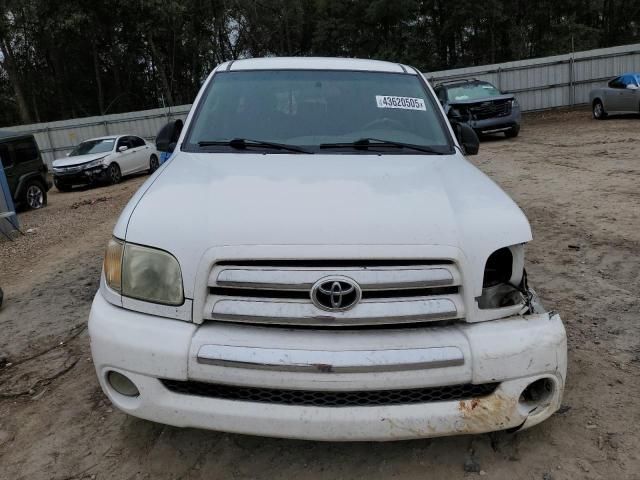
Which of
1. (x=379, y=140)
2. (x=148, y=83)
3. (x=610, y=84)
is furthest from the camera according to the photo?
(x=148, y=83)

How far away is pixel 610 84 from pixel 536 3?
1757 cm

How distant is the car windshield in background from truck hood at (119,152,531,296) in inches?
539

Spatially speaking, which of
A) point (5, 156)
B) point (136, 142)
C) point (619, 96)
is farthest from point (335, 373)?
point (619, 96)

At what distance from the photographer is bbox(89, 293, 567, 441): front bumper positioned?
201 centimetres

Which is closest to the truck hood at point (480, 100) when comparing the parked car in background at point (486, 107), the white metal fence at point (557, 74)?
the parked car in background at point (486, 107)

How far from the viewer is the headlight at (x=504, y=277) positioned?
229cm

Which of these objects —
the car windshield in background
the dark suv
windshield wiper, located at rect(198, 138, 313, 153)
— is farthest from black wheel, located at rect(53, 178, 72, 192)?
windshield wiper, located at rect(198, 138, 313, 153)

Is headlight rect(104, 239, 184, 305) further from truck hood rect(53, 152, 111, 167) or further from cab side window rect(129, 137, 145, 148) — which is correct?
cab side window rect(129, 137, 145, 148)

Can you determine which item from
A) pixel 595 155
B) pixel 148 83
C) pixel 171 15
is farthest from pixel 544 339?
pixel 148 83

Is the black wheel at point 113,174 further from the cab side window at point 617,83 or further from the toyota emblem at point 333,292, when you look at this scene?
the cab side window at point 617,83

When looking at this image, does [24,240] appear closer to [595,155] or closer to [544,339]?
[544,339]

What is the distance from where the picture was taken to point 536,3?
32.1 m

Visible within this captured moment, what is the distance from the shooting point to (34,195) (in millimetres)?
12727

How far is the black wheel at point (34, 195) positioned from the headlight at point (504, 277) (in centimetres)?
1250
